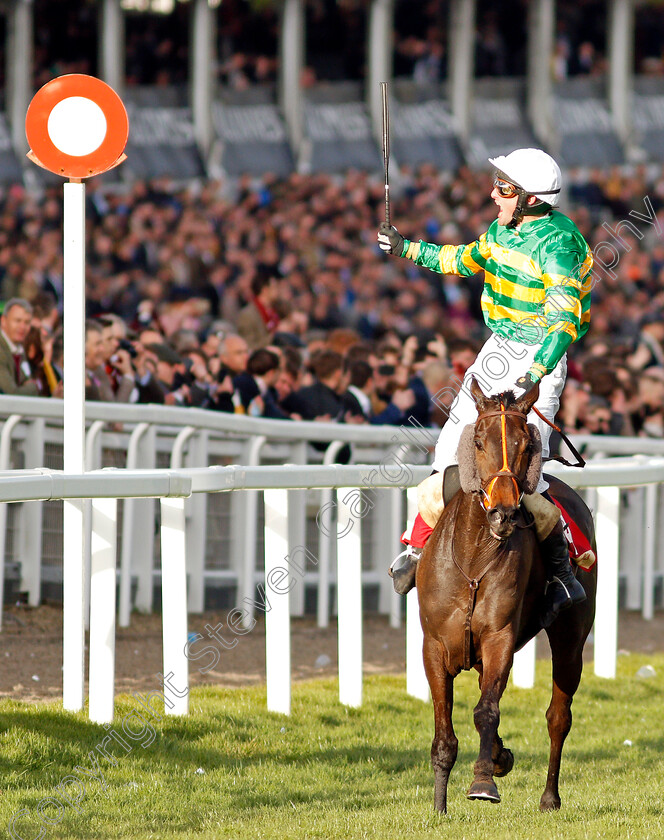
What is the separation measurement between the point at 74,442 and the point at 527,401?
1.56 m

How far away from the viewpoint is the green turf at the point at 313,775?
4527mm

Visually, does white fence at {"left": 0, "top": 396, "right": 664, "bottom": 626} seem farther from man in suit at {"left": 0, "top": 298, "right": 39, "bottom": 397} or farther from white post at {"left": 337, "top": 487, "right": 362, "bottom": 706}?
white post at {"left": 337, "top": 487, "right": 362, "bottom": 706}

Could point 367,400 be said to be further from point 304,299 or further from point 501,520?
point 304,299

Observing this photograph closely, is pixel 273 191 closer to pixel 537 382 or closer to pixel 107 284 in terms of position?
pixel 107 284

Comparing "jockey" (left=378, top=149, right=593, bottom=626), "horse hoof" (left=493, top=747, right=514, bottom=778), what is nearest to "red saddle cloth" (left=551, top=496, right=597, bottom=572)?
"jockey" (left=378, top=149, right=593, bottom=626)

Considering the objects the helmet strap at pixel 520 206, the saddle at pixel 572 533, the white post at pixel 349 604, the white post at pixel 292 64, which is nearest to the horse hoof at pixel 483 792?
the saddle at pixel 572 533

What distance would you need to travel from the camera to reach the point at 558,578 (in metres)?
5.16

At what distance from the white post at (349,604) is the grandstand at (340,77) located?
56.3 feet

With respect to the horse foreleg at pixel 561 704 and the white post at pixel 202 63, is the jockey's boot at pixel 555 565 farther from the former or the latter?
the white post at pixel 202 63

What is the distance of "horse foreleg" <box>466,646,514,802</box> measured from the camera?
177 inches

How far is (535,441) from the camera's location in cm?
474

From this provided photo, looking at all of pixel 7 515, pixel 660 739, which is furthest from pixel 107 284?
pixel 660 739

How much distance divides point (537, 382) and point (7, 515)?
10.1 feet

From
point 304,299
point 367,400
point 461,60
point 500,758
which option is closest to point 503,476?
point 500,758
